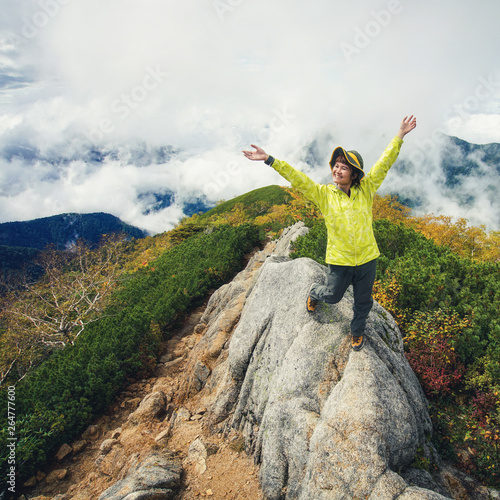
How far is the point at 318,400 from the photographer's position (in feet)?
14.3

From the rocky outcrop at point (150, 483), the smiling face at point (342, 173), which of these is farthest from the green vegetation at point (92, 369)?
the smiling face at point (342, 173)

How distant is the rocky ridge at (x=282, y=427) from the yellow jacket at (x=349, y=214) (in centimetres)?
160

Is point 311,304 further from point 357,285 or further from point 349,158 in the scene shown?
point 349,158

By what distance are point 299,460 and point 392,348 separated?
2.56m

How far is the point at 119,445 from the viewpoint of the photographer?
7078mm

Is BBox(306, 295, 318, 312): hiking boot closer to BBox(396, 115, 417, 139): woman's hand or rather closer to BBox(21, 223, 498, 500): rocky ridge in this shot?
BBox(21, 223, 498, 500): rocky ridge

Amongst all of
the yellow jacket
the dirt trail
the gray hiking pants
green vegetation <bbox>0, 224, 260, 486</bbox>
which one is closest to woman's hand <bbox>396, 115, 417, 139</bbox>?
the yellow jacket

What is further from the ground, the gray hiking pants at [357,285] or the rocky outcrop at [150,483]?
the gray hiking pants at [357,285]

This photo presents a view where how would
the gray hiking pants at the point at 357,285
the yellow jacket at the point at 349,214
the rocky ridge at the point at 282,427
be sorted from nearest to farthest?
1. the rocky ridge at the point at 282,427
2. the yellow jacket at the point at 349,214
3. the gray hiking pants at the point at 357,285

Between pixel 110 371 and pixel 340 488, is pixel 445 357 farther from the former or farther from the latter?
pixel 110 371

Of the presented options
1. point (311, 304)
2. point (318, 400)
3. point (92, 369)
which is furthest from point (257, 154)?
point (92, 369)

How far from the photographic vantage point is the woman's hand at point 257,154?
3912 mm

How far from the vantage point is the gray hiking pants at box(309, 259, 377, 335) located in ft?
13.4

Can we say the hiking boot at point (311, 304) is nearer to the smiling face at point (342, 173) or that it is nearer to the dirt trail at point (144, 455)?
the smiling face at point (342, 173)
